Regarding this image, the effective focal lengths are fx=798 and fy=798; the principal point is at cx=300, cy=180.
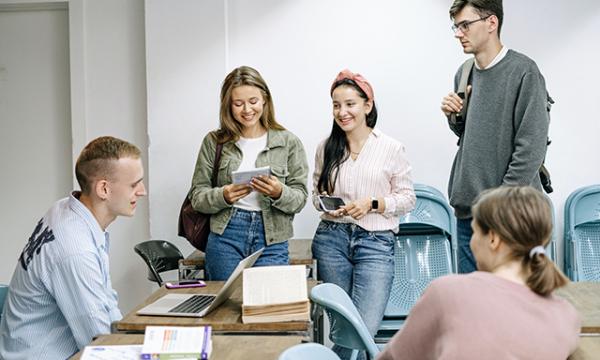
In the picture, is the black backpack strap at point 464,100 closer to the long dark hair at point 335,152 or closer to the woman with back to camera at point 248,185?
the long dark hair at point 335,152

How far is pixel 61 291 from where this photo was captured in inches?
105

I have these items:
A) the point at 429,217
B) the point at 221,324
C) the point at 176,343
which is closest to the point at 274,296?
the point at 221,324

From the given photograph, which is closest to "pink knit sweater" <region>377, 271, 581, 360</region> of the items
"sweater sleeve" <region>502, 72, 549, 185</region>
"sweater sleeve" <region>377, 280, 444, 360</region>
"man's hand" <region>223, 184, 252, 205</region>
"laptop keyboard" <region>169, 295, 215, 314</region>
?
"sweater sleeve" <region>377, 280, 444, 360</region>

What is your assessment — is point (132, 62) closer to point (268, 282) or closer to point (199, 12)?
point (199, 12)

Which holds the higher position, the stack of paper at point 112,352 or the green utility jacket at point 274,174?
the green utility jacket at point 274,174

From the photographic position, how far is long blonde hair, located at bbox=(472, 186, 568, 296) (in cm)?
198

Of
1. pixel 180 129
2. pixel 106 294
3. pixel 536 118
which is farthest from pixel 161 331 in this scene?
pixel 180 129

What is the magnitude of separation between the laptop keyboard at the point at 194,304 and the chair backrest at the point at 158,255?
148 cm

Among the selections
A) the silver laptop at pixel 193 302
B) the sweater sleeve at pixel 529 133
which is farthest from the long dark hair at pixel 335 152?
the silver laptop at pixel 193 302

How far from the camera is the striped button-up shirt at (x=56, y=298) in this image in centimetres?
265

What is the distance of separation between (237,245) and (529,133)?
1.44 metres

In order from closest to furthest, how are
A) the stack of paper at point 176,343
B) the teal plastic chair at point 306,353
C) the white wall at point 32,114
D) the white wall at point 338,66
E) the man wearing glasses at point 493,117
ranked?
the teal plastic chair at point 306,353
the stack of paper at point 176,343
the man wearing glasses at point 493,117
the white wall at point 338,66
the white wall at point 32,114

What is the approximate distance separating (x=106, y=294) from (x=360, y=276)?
147 centimetres

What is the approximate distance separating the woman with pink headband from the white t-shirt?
320mm
